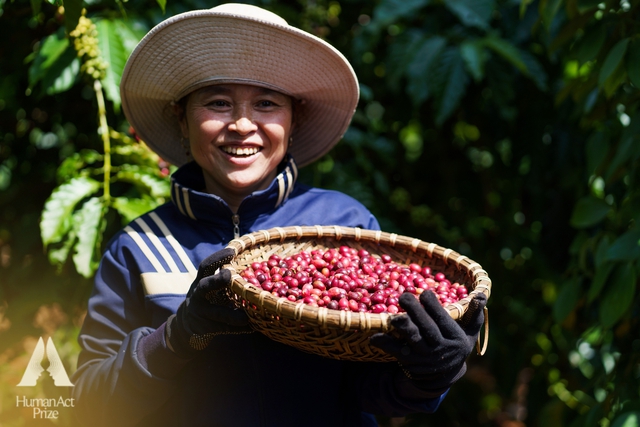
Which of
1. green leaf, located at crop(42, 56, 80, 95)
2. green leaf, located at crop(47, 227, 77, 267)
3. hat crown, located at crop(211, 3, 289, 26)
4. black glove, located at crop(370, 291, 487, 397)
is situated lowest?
green leaf, located at crop(47, 227, 77, 267)

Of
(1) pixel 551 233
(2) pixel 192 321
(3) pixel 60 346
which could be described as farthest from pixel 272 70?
(1) pixel 551 233

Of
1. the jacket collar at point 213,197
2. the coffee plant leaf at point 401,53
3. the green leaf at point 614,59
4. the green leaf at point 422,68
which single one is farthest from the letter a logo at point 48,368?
the green leaf at point 614,59

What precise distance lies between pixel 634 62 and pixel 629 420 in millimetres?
924

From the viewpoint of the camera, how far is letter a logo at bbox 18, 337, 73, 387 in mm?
1981

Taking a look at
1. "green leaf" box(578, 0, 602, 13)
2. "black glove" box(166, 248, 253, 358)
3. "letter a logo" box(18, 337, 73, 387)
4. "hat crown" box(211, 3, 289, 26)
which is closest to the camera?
"black glove" box(166, 248, 253, 358)

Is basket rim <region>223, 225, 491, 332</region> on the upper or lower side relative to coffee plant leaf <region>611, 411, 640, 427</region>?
upper

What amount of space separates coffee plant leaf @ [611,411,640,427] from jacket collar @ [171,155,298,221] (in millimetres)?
1018

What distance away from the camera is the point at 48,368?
81.2 inches

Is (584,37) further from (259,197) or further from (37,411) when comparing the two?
(37,411)

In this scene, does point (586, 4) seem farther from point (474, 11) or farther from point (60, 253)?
point (60, 253)

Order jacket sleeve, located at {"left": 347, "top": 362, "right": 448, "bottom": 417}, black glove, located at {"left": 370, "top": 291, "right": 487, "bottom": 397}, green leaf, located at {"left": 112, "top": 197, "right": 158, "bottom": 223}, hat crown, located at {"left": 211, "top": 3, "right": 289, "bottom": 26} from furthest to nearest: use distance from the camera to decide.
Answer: green leaf, located at {"left": 112, "top": 197, "right": 158, "bottom": 223}
hat crown, located at {"left": 211, "top": 3, "right": 289, "bottom": 26}
jacket sleeve, located at {"left": 347, "top": 362, "right": 448, "bottom": 417}
black glove, located at {"left": 370, "top": 291, "right": 487, "bottom": 397}

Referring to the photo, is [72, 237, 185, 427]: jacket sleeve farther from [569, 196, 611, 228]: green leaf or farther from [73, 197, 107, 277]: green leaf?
[569, 196, 611, 228]: green leaf

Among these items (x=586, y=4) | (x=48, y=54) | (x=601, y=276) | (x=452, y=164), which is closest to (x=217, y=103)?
(x=48, y=54)

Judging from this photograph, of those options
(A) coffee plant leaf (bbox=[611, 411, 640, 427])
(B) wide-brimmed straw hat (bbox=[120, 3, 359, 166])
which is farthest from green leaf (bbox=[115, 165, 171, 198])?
(A) coffee plant leaf (bbox=[611, 411, 640, 427])
